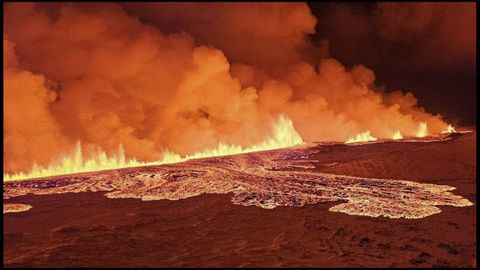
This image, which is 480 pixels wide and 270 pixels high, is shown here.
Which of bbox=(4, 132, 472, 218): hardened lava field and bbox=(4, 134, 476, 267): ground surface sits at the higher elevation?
bbox=(4, 132, 472, 218): hardened lava field

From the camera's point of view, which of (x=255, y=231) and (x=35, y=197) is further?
(x=35, y=197)

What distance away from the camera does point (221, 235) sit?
866 cm

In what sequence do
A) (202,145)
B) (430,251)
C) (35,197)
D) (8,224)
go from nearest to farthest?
1. (430,251)
2. (8,224)
3. (35,197)
4. (202,145)

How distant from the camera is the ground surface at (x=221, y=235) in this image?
7137 mm

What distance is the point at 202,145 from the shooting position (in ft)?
151

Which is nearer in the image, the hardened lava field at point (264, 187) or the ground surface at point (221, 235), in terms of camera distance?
the ground surface at point (221, 235)

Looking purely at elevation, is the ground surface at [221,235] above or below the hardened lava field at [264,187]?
below

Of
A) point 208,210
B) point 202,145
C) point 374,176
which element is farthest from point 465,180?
point 202,145

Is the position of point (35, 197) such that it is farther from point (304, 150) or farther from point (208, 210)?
point (304, 150)

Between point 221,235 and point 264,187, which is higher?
point 264,187

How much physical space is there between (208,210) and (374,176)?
7951 millimetres

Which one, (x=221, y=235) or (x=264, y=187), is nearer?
(x=221, y=235)

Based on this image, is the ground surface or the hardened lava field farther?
the hardened lava field

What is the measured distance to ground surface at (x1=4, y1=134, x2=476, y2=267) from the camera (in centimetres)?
714
